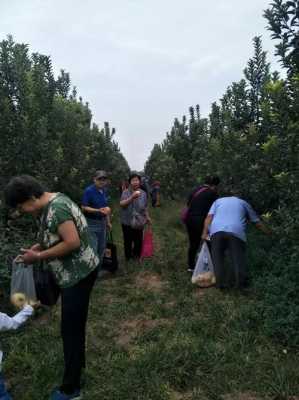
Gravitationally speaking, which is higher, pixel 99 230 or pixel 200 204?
pixel 200 204

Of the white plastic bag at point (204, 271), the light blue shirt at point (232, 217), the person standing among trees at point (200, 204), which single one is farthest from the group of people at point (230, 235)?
the person standing among trees at point (200, 204)

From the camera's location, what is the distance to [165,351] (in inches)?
163

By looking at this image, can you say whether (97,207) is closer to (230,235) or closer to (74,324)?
(230,235)

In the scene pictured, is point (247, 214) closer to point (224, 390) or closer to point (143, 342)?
point (143, 342)

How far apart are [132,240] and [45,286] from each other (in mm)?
4556

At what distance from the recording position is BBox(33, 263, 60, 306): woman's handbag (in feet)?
11.5

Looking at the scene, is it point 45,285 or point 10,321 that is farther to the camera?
point 45,285

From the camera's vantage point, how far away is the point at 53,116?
9.01 metres

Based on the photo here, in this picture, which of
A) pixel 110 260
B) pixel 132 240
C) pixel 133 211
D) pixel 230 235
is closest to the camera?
pixel 230 235

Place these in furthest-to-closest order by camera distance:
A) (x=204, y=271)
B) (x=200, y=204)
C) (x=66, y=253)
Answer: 1. (x=200, y=204)
2. (x=204, y=271)
3. (x=66, y=253)

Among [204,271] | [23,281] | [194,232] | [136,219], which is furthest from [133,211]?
[23,281]

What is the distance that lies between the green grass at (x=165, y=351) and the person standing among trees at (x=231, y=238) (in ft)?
0.95

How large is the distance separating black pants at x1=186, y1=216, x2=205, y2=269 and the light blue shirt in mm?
720

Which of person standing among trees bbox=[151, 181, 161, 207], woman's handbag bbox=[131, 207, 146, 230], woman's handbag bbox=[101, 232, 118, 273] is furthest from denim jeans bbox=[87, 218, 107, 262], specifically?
person standing among trees bbox=[151, 181, 161, 207]
